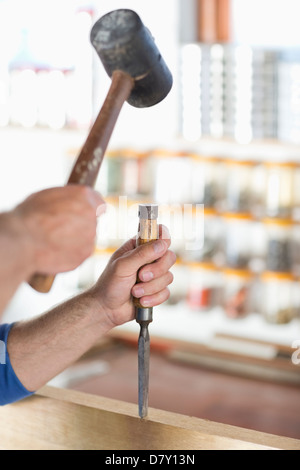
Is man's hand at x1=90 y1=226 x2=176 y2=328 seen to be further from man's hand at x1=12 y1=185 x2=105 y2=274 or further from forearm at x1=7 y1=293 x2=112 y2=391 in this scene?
man's hand at x1=12 y1=185 x2=105 y2=274

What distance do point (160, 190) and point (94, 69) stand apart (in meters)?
0.93

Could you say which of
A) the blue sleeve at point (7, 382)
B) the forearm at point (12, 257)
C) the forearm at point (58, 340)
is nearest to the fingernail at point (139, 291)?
the forearm at point (58, 340)

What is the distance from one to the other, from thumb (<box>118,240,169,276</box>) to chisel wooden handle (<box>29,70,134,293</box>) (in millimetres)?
229

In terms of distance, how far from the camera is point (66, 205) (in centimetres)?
80

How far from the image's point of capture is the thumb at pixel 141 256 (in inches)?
44.3

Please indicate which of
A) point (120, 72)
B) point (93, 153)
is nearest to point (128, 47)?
point (120, 72)

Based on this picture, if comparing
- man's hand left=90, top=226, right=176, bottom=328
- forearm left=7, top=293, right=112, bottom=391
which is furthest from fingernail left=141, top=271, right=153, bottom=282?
forearm left=7, top=293, right=112, bottom=391

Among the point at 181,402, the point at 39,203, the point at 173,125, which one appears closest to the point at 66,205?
the point at 39,203

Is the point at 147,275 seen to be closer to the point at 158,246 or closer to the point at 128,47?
the point at 158,246

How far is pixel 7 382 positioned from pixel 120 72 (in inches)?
23.9

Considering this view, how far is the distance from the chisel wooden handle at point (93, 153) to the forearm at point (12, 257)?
0.08 m

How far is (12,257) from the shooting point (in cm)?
74

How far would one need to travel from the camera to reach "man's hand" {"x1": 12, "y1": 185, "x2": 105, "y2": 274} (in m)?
0.78

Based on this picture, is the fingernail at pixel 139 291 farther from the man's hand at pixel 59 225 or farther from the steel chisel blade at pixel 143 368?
the man's hand at pixel 59 225
